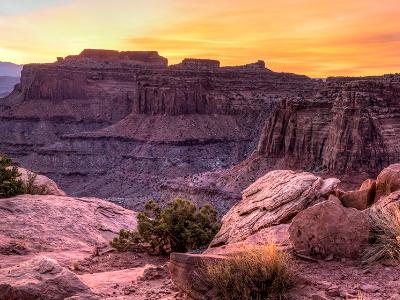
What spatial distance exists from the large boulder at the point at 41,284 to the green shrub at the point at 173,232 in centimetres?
620

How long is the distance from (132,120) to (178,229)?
105 meters

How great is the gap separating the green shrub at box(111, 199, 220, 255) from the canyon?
32.6 meters

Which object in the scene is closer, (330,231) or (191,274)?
(191,274)

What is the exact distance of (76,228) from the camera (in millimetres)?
19750

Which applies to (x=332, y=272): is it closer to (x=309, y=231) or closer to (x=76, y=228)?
(x=309, y=231)

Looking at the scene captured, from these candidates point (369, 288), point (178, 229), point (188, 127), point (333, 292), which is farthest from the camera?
point (188, 127)

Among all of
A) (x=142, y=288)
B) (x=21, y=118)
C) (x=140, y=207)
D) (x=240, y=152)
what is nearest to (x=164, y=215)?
(x=142, y=288)

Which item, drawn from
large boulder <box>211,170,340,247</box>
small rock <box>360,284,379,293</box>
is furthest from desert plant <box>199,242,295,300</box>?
large boulder <box>211,170,340,247</box>

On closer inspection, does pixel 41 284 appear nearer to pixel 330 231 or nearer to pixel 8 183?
pixel 330 231

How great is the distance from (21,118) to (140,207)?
237ft

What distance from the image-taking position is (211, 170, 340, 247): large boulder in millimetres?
12930

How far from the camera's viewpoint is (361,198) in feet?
41.0

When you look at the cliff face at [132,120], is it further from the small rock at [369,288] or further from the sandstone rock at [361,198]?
the small rock at [369,288]

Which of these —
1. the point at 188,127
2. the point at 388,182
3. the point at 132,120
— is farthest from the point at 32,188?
the point at 132,120
